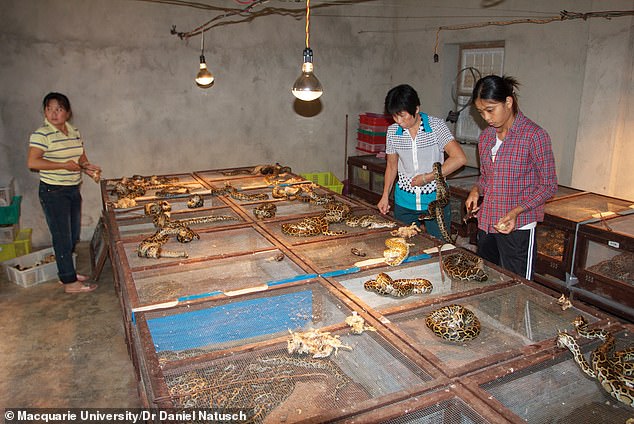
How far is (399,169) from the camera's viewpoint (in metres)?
3.94

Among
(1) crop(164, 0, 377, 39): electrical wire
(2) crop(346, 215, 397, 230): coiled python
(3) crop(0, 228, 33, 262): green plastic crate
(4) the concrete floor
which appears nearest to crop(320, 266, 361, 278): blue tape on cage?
(2) crop(346, 215, 397, 230): coiled python

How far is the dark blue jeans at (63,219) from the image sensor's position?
4707 millimetres

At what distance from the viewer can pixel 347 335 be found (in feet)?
6.95

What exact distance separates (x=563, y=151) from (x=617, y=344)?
13.2 ft

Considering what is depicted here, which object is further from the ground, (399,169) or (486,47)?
(486,47)

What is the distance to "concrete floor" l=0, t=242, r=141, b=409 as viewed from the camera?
3330 millimetres

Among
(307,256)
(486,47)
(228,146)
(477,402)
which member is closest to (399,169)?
(307,256)

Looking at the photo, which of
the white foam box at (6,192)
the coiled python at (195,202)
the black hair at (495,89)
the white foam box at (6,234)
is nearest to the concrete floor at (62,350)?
the white foam box at (6,234)

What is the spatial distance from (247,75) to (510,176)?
502 cm

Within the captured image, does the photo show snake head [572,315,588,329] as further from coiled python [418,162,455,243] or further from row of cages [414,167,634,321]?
row of cages [414,167,634,321]

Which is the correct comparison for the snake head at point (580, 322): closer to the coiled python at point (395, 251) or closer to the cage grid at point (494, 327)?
the cage grid at point (494, 327)

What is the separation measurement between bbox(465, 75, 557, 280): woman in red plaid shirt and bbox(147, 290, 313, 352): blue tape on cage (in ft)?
4.59

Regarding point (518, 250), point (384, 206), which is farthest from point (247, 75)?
point (518, 250)

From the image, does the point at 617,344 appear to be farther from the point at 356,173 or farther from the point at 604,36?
the point at 356,173
